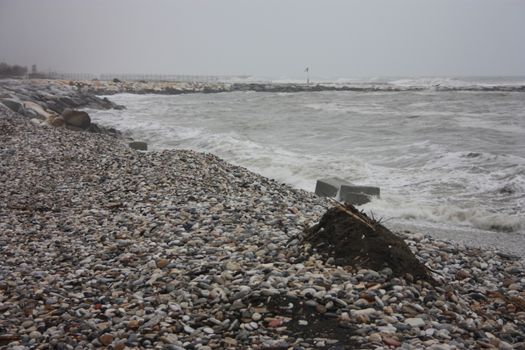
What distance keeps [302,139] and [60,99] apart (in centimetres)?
1786

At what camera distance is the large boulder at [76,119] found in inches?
695

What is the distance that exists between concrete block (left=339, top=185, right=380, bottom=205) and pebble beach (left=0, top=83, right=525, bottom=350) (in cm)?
219

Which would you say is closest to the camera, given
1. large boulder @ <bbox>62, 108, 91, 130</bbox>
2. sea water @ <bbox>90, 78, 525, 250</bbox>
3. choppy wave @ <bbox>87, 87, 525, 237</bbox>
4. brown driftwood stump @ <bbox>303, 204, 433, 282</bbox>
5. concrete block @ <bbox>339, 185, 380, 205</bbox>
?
brown driftwood stump @ <bbox>303, 204, 433, 282</bbox>

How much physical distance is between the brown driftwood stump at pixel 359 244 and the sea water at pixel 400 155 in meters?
3.26

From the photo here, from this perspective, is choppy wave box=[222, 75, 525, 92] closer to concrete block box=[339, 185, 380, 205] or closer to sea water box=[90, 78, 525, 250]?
sea water box=[90, 78, 525, 250]

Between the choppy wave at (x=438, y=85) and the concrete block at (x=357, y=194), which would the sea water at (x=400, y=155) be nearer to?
the concrete block at (x=357, y=194)

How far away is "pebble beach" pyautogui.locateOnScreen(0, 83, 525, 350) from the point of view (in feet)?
10.5

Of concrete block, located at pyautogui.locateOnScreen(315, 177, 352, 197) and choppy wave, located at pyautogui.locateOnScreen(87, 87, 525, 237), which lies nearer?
choppy wave, located at pyautogui.locateOnScreen(87, 87, 525, 237)

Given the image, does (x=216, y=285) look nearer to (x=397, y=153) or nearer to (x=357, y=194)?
(x=357, y=194)

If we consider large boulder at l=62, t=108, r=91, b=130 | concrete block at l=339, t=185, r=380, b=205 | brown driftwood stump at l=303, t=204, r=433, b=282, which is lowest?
concrete block at l=339, t=185, r=380, b=205

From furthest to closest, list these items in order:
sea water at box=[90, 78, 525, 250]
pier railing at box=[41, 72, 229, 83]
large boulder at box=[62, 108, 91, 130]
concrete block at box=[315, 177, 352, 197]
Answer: pier railing at box=[41, 72, 229, 83] → large boulder at box=[62, 108, 91, 130] → concrete block at box=[315, 177, 352, 197] → sea water at box=[90, 78, 525, 250]

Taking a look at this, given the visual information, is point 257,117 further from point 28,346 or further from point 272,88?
point 272,88

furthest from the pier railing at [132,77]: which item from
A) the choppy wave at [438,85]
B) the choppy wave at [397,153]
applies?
the choppy wave at [397,153]

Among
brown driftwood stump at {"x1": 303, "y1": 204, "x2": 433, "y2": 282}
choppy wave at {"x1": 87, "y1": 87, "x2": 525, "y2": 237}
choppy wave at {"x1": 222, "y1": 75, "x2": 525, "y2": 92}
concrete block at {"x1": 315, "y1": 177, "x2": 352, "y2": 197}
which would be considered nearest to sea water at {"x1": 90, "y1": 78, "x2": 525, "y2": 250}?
choppy wave at {"x1": 87, "y1": 87, "x2": 525, "y2": 237}
